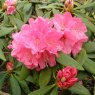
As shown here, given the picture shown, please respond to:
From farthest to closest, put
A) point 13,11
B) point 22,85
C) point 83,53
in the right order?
1. point 13,11
2. point 22,85
3. point 83,53

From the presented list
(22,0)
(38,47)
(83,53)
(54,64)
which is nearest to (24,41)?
(38,47)

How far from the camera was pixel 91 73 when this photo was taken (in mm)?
1604

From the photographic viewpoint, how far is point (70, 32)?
1.49m

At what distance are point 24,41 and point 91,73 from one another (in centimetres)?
38

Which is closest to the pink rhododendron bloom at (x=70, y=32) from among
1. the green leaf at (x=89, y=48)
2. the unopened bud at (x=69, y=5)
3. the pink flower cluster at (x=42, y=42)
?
the pink flower cluster at (x=42, y=42)

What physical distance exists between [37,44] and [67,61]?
18 centimetres

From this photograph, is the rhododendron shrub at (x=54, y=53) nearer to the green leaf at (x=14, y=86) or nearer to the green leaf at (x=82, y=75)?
the green leaf at (x=82, y=75)

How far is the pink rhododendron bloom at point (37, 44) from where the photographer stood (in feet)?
4.66

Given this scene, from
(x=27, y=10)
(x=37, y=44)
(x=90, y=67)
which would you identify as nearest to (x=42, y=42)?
(x=37, y=44)

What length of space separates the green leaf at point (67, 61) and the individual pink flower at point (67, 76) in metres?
0.06

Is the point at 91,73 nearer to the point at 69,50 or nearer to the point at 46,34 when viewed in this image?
the point at 69,50

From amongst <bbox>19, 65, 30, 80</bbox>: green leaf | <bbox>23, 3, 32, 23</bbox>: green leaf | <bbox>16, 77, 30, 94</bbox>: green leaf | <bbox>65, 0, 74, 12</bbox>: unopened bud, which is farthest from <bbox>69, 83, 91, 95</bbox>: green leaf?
<bbox>23, 3, 32, 23</bbox>: green leaf

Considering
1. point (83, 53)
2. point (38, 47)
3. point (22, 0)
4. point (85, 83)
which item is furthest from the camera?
point (22, 0)

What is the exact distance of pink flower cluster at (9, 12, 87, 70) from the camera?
1422mm
